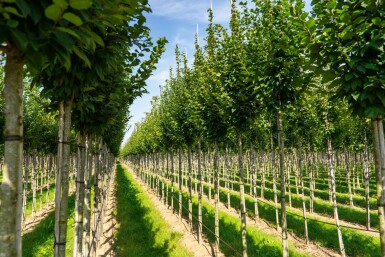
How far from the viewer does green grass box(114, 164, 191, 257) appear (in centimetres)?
1338

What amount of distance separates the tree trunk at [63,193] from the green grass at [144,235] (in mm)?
9361

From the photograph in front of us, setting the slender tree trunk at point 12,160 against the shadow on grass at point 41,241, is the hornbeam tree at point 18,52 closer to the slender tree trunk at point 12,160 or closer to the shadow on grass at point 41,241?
the slender tree trunk at point 12,160

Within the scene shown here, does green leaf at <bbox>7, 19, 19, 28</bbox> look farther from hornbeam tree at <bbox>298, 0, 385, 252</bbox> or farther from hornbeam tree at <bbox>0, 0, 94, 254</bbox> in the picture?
hornbeam tree at <bbox>298, 0, 385, 252</bbox>

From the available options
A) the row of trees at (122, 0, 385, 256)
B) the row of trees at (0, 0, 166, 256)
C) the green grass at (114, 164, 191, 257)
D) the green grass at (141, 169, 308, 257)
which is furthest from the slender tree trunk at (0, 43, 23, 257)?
the green grass at (114, 164, 191, 257)

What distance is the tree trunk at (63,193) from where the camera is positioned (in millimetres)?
4078

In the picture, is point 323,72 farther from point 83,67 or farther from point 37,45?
point 37,45

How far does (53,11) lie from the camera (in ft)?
6.04

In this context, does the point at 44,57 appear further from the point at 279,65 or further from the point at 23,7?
the point at 279,65

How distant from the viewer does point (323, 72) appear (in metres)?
4.58

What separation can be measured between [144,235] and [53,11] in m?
15.5

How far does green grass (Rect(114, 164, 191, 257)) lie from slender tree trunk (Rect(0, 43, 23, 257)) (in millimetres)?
11250

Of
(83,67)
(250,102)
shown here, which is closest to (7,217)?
(83,67)

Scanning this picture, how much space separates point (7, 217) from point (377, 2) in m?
4.70

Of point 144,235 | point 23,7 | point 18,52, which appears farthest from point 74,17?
point 144,235
